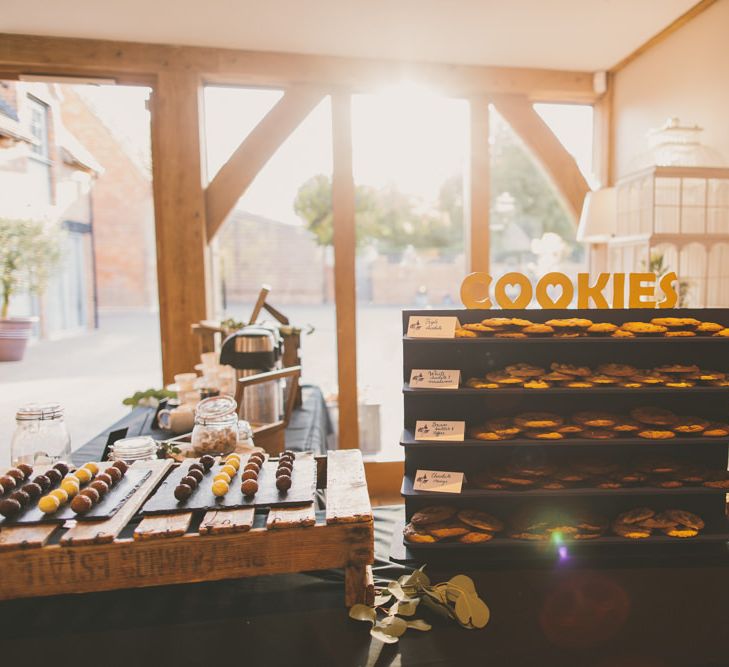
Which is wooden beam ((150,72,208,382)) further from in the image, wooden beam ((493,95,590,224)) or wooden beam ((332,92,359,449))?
wooden beam ((493,95,590,224))

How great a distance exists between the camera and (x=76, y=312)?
148 inches

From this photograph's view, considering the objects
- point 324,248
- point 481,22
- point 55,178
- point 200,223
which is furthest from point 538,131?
point 55,178

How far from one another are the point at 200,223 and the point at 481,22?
1982 mm

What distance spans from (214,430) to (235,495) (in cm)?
52

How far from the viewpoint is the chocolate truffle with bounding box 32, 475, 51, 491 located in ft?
4.88

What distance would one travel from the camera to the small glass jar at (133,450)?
1.86 metres

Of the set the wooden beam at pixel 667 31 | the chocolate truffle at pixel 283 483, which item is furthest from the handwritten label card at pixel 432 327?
the wooden beam at pixel 667 31

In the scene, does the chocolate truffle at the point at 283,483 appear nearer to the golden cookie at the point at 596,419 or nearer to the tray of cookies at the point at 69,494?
the tray of cookies at the point at 69,494

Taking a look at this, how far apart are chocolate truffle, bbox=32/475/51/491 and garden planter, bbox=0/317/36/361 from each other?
2.34 meters

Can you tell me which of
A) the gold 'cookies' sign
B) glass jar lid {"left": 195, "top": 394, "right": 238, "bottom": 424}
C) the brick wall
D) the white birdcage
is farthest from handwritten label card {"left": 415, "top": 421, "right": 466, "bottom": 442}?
the brick wall

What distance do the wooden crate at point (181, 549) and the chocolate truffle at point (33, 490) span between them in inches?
5.7

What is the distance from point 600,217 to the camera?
11.2 feet

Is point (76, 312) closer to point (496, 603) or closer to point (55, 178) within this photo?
point (55, 178)

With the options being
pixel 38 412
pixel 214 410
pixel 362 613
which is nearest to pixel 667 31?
pixel 214 410
